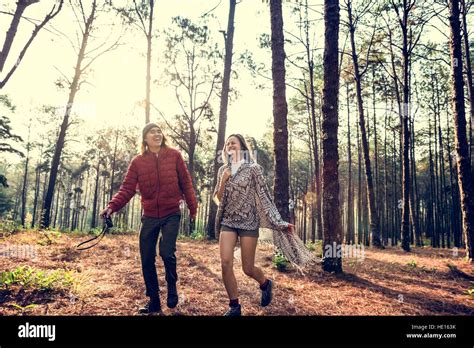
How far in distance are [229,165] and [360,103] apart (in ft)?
43.0

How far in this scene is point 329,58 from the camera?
6.78m

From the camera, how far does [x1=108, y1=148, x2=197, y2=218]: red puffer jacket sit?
406 cm

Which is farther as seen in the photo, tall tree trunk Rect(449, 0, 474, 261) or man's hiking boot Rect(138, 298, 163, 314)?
tall tree trunk Rect(449, 0, 474, 261)

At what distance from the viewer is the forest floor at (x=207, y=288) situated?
4121 millimetres

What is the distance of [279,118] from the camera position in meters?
7.59

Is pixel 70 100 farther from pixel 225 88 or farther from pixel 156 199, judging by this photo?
pixel 156 199

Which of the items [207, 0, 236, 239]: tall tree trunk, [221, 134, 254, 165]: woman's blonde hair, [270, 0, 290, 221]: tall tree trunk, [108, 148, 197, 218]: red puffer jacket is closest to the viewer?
[108, 148, 197, 218]: red puffer jacket

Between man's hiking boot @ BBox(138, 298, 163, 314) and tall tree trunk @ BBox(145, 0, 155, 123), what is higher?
tall tree trunk @ BBox(145, 0, 155, 123)

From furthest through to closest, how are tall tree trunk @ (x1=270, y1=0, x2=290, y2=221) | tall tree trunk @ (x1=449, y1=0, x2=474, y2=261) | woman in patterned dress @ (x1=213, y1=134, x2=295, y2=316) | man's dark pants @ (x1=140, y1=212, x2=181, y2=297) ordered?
1. tall tree trunk @ (x1=449, y1=0, x2=474, y2=261)
2. tall tree trunk @ (x1=270, y1=0, x2=290, y2=221)
3. man's dark pants @ (x1=140, y1=212, x2=181, y2=297)
4. woman in patterned dress @ (x1=213, y1=134, x2=295, y2=316)

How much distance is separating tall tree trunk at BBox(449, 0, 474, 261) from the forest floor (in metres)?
1.18

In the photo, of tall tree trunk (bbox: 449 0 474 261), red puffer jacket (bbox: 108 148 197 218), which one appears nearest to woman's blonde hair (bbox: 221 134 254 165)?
red puffer jacket (bbox: 108 148 197 218)

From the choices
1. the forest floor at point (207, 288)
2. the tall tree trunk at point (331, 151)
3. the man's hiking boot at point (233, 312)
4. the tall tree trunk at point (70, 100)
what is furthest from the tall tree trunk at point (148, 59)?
the man's hiking boot at point (233, 312)

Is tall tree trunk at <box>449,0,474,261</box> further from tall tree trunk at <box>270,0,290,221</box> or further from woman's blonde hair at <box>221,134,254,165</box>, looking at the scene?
woman's blonde hair at <box>221,134,254,165</box>
